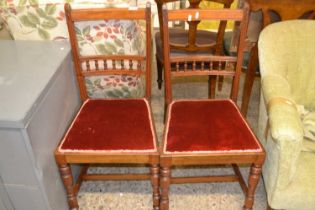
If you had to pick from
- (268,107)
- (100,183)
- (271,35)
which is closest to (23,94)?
(100,183)

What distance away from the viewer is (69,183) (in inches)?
53.1

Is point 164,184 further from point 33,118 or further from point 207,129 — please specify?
point 33,118

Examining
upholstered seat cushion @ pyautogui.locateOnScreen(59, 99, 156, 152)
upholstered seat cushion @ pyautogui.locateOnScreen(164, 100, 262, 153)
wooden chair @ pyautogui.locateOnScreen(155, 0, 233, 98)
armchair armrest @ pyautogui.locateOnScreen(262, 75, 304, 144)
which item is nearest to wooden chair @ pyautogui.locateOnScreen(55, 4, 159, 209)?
upholstered seat cushion @ pyautogui.locateOnScreen(59, 99, 156, 152)

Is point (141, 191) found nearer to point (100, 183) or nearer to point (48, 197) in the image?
point (100, 183)

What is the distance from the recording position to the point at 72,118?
150cm

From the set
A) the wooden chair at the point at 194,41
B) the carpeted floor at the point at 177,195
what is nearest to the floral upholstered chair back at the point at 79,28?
the wooden chair at the point at 194,41

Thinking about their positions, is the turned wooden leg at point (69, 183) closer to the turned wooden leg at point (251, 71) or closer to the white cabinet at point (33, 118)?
the white cabinet at point (33, 118)

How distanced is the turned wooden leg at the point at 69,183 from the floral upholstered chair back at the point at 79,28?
50 cm

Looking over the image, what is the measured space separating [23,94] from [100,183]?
777mm

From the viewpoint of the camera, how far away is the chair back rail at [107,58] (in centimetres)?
137

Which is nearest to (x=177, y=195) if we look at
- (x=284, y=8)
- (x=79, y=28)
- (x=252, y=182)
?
(x=252, y=182)

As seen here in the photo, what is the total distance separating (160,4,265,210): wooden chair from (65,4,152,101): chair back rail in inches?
3.9

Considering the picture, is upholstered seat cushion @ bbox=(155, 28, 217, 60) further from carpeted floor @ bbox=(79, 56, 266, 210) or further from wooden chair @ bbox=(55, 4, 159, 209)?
carpeted floor @ bbox=(79, 56, 266, 210)

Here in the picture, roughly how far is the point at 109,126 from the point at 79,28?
50cm
